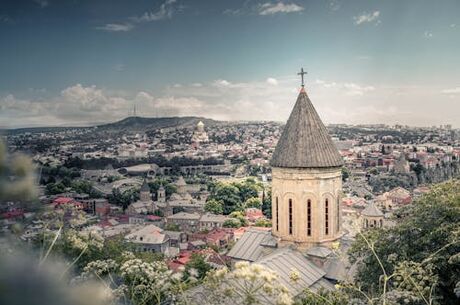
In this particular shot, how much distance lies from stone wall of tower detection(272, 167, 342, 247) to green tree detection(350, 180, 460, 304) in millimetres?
3373

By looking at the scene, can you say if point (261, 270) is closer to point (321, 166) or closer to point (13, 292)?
point (13, 292)

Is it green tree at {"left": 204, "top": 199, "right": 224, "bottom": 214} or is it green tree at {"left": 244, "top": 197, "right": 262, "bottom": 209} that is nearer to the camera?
green tree at {"left": 244, "top": 197, "right": 262, "bottom": 209}

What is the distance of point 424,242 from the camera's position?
310 inches

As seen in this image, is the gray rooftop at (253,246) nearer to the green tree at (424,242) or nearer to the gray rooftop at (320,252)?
the gray rooftop at (320,252)

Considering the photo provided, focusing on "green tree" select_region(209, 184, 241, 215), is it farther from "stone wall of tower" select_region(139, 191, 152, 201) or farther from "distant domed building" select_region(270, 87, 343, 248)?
"distant domed building" select_region(270, 87, 343, 248)

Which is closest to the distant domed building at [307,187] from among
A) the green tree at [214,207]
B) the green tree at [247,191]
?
the green tree at [214,207]

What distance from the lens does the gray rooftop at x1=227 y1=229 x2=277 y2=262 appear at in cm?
1316

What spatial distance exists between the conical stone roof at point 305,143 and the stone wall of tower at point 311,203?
0.22m

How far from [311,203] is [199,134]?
73.4 metres

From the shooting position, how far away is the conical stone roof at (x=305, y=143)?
12.7 metres

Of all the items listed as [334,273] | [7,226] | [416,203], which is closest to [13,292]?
[7,226]

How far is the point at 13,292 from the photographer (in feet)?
2.48

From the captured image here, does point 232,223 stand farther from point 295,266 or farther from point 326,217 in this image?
point 295,266

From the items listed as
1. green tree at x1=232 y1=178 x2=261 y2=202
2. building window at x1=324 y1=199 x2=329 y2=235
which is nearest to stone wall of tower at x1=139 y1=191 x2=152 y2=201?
green tree at x1=232 y1=178 x2=261 y2=202
